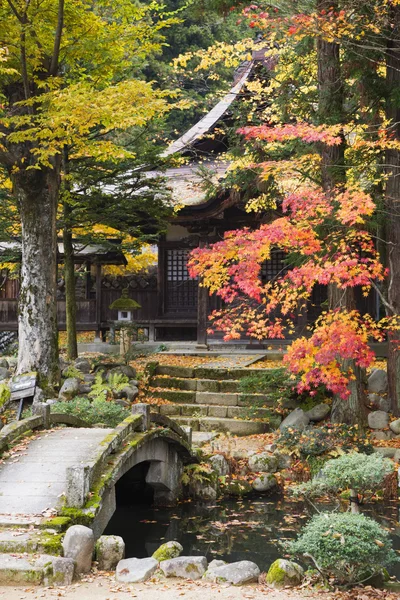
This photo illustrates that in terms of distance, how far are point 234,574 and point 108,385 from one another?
8.65 m

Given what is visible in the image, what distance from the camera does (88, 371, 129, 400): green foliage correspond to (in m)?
15.9

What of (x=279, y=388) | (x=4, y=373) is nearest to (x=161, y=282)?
(x=4, y=373)

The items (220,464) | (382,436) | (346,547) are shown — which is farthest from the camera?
(382,436)

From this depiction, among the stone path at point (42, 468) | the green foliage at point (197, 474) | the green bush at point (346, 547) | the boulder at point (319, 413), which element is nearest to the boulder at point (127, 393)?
the green foliage at point (197, 474)

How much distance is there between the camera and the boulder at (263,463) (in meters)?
14.1

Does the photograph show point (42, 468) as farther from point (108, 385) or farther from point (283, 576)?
point (108, 385)

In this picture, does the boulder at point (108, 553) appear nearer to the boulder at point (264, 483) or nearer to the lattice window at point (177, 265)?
the boulder at point (264, 483)

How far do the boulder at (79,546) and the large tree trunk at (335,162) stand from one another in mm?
7711

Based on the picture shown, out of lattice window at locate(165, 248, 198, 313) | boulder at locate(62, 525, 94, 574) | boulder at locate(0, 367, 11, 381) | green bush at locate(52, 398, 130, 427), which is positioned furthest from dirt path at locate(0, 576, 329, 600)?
lattice window at locate(165, 248, 198, 313)

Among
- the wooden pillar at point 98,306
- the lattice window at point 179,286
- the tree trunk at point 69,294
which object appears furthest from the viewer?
the lattice window at point 179,286

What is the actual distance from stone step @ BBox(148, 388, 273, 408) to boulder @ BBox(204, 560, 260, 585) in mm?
8561

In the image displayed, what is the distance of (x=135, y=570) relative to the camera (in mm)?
8328

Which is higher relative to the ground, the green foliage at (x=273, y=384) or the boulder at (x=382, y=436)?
the green foliage at (x=273, y=384)

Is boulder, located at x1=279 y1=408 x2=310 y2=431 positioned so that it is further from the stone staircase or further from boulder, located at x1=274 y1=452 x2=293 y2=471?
boulder, located at x1=274 y1=452 x2=293 y2=471
